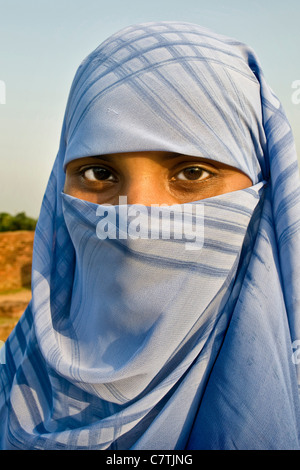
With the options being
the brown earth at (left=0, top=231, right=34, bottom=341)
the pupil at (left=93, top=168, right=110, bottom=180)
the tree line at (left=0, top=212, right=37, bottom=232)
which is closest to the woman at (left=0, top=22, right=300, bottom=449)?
the pupil at (left=93, top=168, right=110, bottom=180)

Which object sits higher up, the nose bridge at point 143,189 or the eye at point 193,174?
the eye at point 193,174

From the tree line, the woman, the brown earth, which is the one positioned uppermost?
the tree line

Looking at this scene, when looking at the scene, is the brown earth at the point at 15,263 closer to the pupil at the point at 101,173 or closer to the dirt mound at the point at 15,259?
the dirt mound at the point at 15,259

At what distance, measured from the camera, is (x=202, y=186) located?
3.19 ft

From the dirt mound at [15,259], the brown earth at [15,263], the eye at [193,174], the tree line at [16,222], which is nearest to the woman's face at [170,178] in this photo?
the eye at [193,174]

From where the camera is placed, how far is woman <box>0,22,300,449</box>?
2.97 ft

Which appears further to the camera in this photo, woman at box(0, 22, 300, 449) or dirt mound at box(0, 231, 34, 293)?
dirt mound at box(0, 231, 34, 293)

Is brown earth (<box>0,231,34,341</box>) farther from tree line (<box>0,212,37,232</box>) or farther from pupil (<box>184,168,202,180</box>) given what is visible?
pupil (<box>184,168,202,180</box>)

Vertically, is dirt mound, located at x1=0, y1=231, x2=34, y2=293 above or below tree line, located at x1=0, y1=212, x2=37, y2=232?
below

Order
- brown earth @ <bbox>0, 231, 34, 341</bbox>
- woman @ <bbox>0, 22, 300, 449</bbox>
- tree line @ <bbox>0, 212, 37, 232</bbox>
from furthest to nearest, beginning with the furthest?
tree line @ <bbox>0, 212, 37, 232</bbox> → brown earth @ <bbox>0, 231, 34, 341</bbox> → woman @ <bbox>0, 22, 300, 449</bbox>

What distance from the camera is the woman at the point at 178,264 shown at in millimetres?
904

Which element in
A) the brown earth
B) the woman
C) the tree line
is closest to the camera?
the woman

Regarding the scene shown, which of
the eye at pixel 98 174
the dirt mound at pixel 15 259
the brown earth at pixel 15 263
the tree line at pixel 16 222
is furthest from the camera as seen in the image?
the tree line at pixel 16 222
